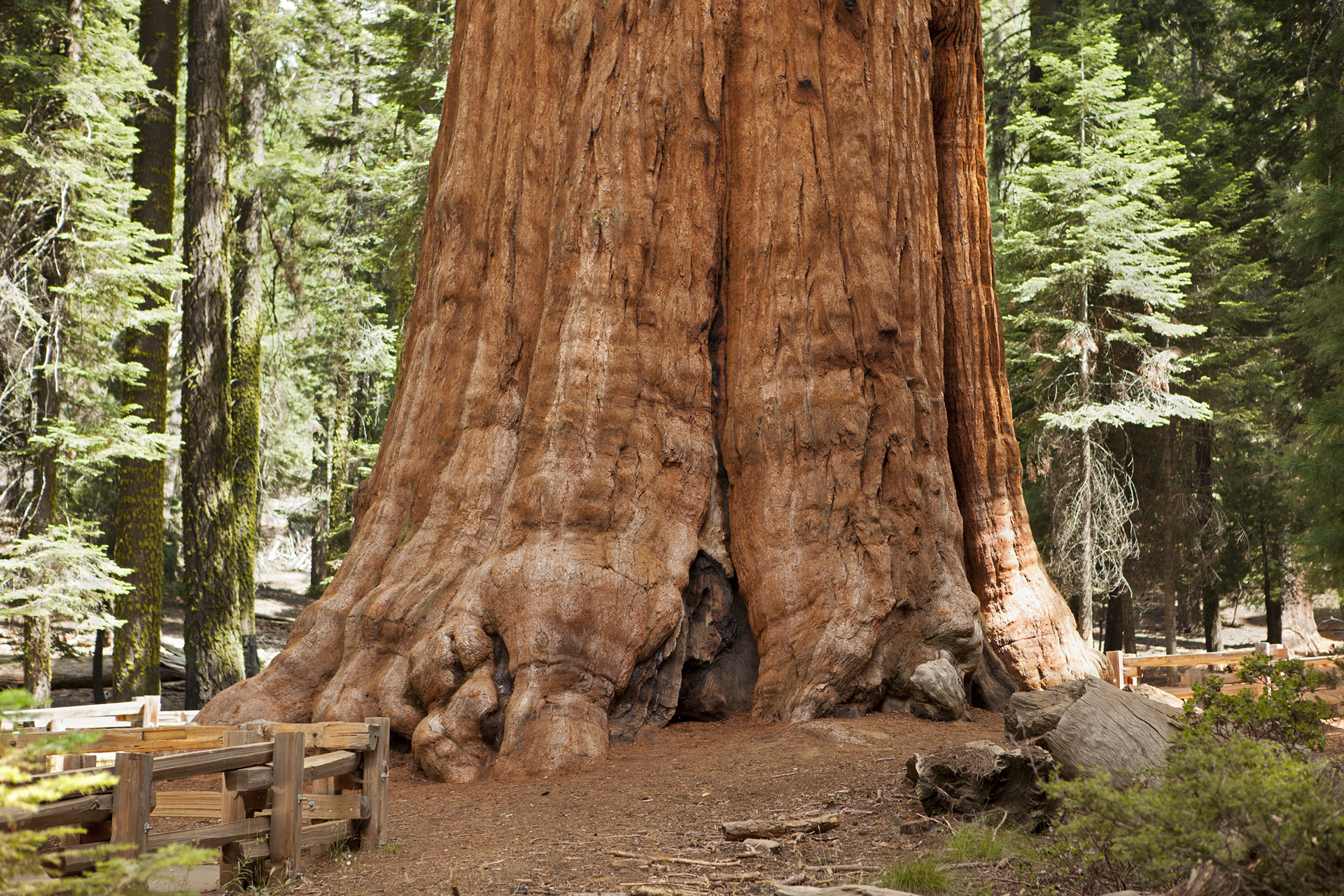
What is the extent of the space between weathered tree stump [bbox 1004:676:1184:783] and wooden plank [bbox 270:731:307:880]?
12.3ft

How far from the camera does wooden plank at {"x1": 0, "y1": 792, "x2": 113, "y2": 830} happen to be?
4.00 meters

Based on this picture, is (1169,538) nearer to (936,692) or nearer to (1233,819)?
(936,692)

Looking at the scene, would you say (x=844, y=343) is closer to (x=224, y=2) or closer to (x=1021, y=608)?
(x=1021, y=608)

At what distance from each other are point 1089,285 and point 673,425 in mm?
12996

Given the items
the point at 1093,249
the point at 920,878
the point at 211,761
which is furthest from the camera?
the point at 1093,249

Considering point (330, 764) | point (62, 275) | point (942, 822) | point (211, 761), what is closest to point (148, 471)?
point (62, 275)

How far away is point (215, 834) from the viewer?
179 inches

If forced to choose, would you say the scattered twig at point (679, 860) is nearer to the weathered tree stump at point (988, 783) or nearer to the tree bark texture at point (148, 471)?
the weathered tree stump at point (988, 783)

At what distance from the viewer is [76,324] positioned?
44.9 ft

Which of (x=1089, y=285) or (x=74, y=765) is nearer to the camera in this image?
(x=74, y=765)

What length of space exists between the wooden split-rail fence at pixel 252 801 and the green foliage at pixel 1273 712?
4102 mm

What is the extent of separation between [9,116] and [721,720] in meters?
12.2

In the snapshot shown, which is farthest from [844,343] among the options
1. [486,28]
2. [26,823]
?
[26,823]

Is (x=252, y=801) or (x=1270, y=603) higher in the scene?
(x=252, y=801)
